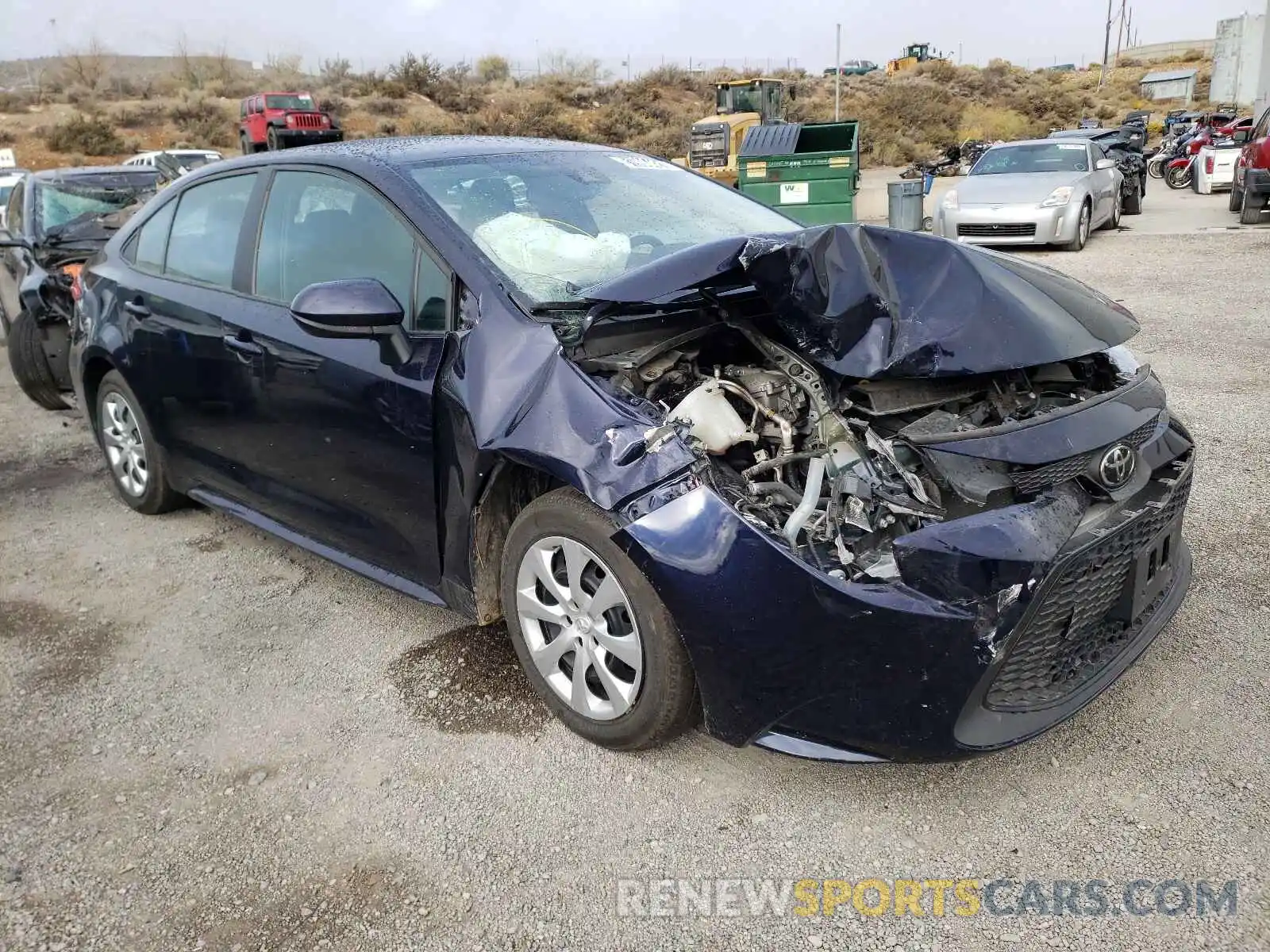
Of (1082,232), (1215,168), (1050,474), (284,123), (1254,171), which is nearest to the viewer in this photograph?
(1050,474)

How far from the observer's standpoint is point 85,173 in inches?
335

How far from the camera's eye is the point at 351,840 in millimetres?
2523

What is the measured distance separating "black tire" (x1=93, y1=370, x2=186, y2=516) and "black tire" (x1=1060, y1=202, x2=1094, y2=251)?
11509 millimetres

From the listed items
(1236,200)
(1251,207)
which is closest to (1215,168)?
(1236,200)

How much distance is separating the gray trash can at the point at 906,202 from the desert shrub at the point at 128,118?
1383 inches

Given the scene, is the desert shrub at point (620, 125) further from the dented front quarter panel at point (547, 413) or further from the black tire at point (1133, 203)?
the dented front quarter panel at point (547, 413)

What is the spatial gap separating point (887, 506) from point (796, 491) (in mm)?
245

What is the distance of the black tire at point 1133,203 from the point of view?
53.8ft

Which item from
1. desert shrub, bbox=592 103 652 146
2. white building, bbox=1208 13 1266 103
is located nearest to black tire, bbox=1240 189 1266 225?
desert shrub, bbox=592 103 652 146

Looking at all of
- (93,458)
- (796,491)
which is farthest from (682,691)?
(93,458)

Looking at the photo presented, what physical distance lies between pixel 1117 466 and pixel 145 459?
13.4ft

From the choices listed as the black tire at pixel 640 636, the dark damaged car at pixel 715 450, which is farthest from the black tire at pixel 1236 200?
the black tire at pixel 640 636

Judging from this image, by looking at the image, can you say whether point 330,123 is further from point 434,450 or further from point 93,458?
point 434,450

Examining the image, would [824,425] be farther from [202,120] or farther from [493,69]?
[493,69]
